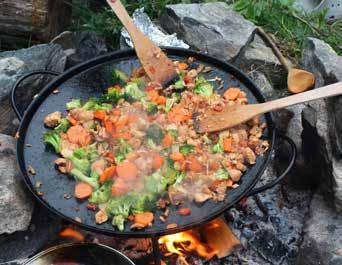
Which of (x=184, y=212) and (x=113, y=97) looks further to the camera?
(x=113, y=97)

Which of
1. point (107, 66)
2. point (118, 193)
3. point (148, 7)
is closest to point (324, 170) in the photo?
point (118, 193)

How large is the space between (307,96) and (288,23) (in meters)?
2.01

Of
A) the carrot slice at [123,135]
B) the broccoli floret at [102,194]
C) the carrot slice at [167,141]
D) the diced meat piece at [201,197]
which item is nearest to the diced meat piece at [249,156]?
the diced meat piece at [201,197]

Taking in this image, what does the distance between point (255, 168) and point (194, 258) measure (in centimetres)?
72

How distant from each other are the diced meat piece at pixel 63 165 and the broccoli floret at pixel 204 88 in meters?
0.97

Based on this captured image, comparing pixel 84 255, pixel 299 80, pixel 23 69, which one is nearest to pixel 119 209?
pixel 84 255

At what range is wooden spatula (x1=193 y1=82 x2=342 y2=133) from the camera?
10.1ft

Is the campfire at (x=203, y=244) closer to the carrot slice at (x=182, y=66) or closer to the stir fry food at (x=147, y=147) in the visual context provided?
the stir fry food at (x=147, y=147)

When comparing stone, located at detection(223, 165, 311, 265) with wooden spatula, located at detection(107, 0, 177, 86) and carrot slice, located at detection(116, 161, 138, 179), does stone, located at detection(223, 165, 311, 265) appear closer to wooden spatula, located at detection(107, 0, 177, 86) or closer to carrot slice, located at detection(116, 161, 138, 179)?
carrot slice, located at detection(116, 161, 138, 179)

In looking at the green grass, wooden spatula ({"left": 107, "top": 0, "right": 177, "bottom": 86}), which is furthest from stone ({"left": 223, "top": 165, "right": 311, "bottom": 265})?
the green grass

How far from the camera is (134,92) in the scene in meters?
3.50

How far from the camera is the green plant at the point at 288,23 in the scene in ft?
15.4

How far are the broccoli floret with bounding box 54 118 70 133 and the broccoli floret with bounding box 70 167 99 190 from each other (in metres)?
0.33

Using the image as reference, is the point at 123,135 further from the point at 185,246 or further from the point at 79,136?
the point at 185,246
